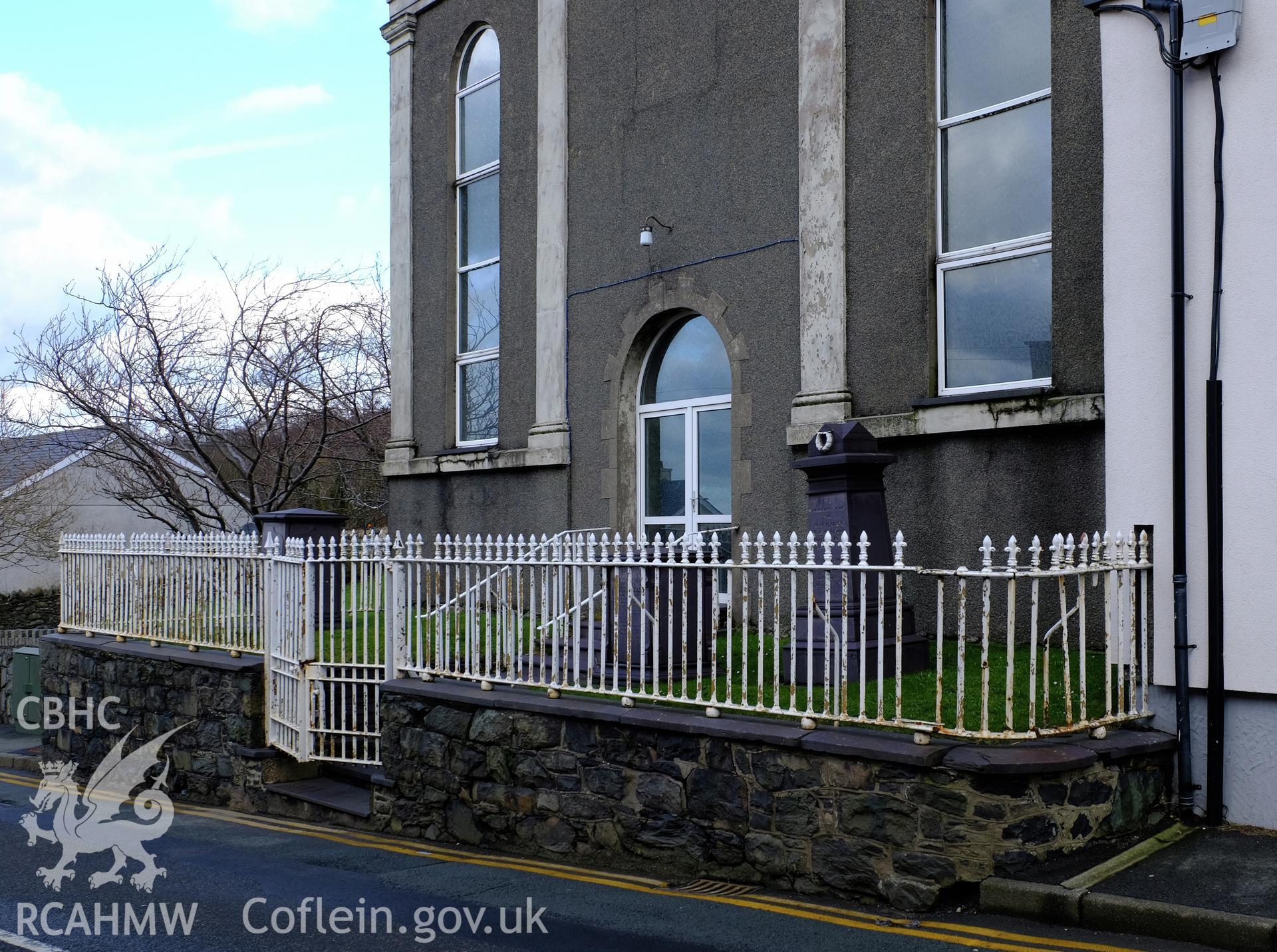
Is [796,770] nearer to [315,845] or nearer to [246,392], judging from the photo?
[315,845]

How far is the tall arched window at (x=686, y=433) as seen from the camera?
39.3 feet

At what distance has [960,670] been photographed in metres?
5.79

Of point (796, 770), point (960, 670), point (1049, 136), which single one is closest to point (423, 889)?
point (796, 770)

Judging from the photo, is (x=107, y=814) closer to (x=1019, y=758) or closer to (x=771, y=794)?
(x=771, y=794)

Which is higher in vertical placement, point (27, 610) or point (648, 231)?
point (648, 231)

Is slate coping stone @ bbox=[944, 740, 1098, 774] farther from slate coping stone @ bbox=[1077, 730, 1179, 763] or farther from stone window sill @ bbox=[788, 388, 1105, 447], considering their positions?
stone window sill @ bbox=[788, 388, 1105, 447]

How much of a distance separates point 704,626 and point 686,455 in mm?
4696

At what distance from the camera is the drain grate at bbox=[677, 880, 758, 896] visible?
648 cm

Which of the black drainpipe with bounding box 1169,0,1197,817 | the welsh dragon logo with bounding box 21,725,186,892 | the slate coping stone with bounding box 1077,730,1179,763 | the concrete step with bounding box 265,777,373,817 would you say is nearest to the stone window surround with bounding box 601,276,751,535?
the concrete step with bounding box 265,777,373,817

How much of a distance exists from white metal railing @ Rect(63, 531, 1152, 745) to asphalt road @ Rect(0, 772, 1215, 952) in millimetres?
1040

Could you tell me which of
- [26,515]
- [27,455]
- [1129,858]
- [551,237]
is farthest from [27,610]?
[1129,858]

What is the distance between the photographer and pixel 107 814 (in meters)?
10.7

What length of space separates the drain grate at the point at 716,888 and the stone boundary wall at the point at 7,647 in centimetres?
1743

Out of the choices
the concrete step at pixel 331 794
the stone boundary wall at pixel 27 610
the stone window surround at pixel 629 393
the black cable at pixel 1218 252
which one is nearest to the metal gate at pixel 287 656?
the concrete step at pixel 331 794
